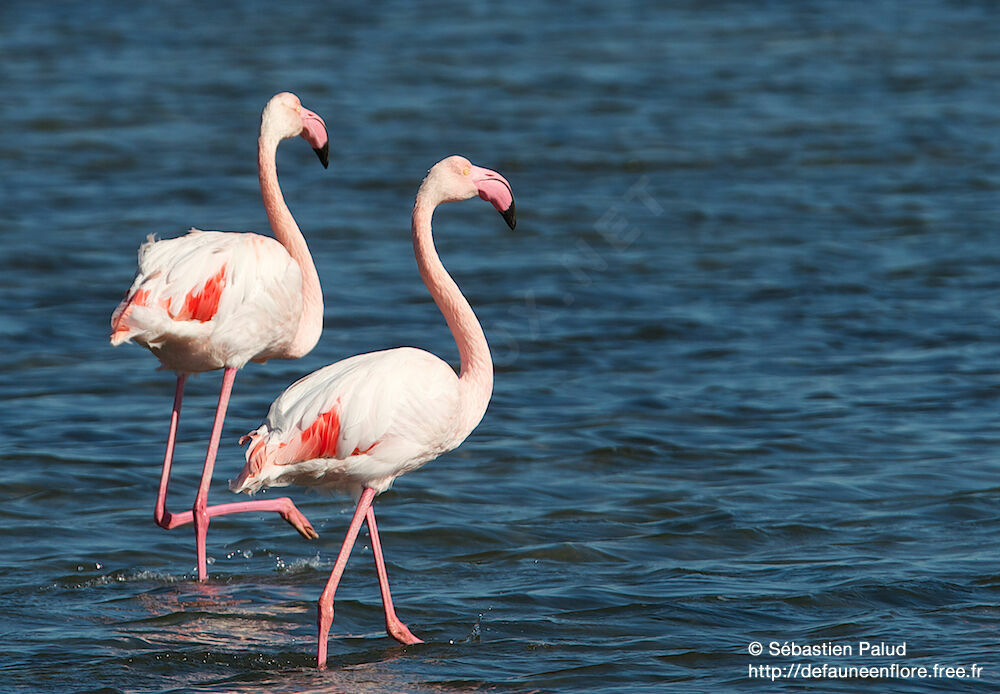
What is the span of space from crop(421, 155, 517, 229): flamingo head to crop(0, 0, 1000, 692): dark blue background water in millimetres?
1674

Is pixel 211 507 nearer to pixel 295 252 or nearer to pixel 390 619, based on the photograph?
pixel 295 252

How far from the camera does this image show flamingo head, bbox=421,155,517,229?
5.92 metres

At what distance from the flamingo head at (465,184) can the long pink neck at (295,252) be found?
1.49m

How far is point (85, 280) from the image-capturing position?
38.4 feet

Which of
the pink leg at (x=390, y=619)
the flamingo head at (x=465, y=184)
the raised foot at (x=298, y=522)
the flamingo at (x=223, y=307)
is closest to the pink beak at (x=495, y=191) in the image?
the flamingo head at (x=465, y=184)

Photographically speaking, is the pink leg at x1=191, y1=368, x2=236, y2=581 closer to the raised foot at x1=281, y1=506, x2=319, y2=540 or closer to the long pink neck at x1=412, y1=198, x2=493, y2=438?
the raised foot at x1=281, y1=506, x2=319, y2=540

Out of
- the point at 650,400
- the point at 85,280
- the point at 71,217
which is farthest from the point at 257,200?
the point at 650,400

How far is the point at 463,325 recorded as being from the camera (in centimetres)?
592

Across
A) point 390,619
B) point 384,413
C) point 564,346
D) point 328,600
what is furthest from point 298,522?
point 564,346

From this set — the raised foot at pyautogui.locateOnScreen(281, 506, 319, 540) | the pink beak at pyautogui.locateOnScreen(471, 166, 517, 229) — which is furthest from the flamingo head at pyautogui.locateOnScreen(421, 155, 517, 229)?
the raised foot at pyautogui.locateOnScreen(281, 506, 319, 540)

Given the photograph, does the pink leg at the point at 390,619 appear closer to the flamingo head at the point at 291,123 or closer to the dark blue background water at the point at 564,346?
the dark blue background water at the point at 564,346

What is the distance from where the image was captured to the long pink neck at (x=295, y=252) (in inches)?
287

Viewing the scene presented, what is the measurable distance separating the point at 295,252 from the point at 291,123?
647 millimetres

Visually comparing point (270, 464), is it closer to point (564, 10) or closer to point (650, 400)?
point (650, 400)
